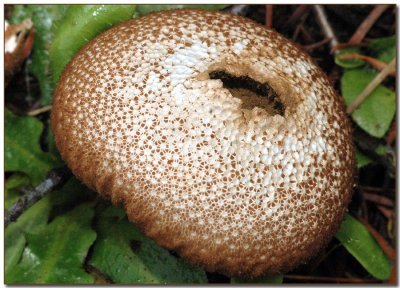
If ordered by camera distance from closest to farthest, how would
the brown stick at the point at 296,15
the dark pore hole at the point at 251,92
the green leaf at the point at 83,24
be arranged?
1. the dark pore hole at the point at 251,92
2. the green leaf at the point at 83,24
3. the brown stick at the point at 296,15

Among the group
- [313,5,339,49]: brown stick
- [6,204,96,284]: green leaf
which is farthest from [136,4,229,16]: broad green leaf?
[6,204,96,284]: green leaf

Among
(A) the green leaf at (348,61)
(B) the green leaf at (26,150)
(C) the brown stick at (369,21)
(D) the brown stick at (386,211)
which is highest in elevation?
(C) the brown stick at (369,21)

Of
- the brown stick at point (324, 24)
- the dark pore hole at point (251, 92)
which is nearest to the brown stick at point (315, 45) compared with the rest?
the brown stick at point (324, 24)

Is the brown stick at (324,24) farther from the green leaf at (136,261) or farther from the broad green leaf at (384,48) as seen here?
the green leaf at (136,261)

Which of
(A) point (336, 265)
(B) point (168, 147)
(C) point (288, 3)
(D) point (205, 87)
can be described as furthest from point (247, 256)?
(C) point (288, 3)

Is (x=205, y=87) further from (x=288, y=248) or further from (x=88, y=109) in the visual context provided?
(x=288, y=248)

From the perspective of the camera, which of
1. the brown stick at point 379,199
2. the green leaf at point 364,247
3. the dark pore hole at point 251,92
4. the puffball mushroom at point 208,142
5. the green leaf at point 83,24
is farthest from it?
the brown stick at point 379,199

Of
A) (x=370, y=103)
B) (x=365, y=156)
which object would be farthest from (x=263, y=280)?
(x=370, y=103)

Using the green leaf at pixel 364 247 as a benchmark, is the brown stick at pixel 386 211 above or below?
below

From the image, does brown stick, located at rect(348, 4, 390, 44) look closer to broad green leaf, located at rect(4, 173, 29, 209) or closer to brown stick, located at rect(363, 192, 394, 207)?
brown stick, located at rect(363, 192, 394, 207)
